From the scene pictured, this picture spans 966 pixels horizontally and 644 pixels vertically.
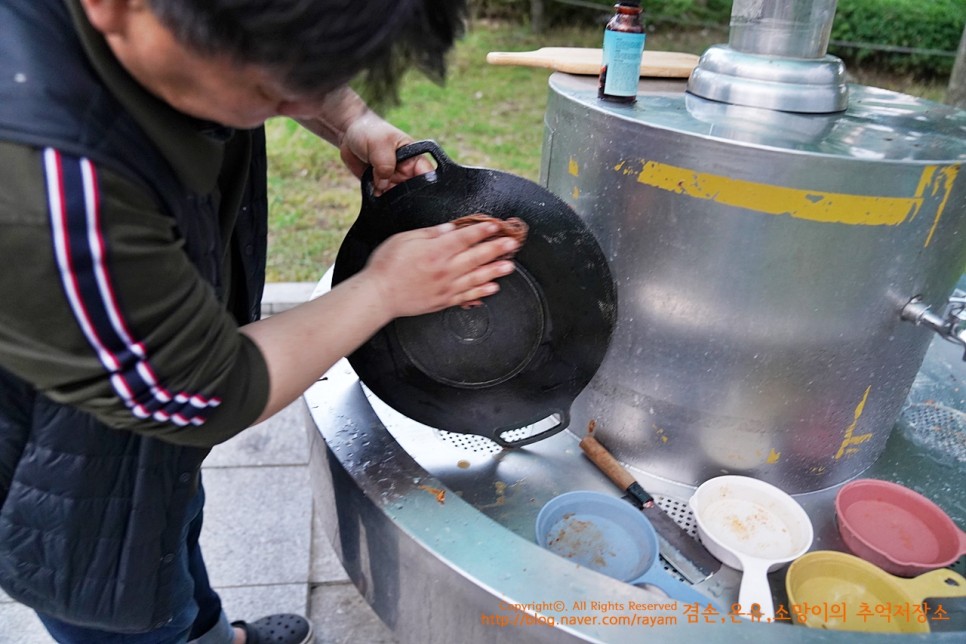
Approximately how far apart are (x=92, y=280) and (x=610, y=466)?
3.58ft

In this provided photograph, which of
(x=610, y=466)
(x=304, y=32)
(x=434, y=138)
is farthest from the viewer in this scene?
(x=434, y=138)

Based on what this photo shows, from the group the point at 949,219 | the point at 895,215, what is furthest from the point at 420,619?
the point at 949,219

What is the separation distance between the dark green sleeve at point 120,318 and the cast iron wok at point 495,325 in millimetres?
532

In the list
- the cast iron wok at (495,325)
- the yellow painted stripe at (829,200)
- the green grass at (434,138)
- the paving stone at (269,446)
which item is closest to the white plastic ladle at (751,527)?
the cast iron wok at (495,325)

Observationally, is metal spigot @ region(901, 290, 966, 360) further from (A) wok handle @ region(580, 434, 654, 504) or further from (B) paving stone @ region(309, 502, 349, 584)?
(B) paving stone @ region(309, 502, 349, 584)

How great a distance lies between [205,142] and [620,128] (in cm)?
74

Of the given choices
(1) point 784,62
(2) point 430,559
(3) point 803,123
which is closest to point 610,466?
(2) point 430,559

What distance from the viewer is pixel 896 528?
1375mm

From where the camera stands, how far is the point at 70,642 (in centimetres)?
122

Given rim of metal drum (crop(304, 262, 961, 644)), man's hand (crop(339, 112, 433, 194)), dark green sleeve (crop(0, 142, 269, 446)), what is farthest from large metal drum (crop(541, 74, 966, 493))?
dark green sleeve (crop(0, 142, 269, 446))

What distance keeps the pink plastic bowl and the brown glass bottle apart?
3.09 feet

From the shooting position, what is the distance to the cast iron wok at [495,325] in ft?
4.21

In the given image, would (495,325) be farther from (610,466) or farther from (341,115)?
(341,115)

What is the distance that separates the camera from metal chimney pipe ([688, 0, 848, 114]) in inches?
51.3
